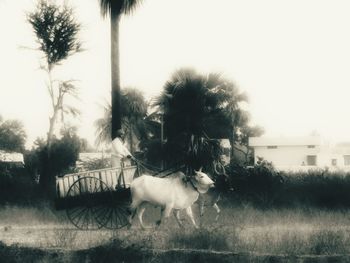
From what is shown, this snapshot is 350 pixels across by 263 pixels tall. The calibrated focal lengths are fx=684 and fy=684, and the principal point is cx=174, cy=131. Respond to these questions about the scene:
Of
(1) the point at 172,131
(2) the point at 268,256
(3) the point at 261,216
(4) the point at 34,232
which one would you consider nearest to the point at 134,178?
(4) the point at 34,232

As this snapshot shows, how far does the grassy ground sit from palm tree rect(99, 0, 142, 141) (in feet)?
9.66

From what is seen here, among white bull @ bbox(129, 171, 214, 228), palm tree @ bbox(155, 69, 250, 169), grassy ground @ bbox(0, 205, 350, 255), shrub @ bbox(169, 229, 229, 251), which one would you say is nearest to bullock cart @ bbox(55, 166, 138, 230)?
white bull @ bbox(129, 171, 214, 228)

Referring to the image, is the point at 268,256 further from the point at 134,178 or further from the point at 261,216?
the point at 261,216

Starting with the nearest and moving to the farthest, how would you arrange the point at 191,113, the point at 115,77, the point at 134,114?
the point at 115,77, the point at 191,113, the point at 134,114

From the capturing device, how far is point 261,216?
18.3 meters

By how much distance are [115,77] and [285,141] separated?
126ft

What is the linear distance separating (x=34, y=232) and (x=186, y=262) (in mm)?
6371

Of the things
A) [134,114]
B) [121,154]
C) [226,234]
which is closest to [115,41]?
[121,154]

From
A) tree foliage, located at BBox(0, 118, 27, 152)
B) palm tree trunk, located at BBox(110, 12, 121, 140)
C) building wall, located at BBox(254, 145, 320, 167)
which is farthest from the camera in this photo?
tree foliage, located at BBox(0, 118, 27, 152)

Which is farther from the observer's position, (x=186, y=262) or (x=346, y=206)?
(x=346, y=206)

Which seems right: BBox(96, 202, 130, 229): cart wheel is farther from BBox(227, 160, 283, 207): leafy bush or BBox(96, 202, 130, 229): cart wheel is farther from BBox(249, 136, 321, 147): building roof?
BBox(249, 136, 321, 147): building roof

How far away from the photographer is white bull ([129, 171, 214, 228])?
610 inches

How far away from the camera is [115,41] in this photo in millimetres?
20594

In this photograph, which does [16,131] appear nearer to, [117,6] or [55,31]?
[55,31]
